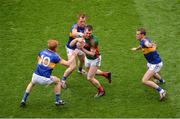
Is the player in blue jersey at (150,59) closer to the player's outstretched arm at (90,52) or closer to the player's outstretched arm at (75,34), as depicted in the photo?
the player's outstretched arm at (90,52)

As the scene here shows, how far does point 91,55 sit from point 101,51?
2728 millimetres

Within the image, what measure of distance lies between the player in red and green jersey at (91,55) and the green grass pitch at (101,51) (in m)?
0.44

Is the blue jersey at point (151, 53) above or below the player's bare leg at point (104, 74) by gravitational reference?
above

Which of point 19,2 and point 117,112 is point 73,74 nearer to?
point 117,112

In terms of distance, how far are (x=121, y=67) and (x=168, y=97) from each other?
6.52 feet

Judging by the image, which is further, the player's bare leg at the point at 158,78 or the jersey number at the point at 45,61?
the player's bare leg at the point at 158,78

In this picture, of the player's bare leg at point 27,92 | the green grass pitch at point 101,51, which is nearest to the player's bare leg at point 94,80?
the green grass pitch at point 101,51

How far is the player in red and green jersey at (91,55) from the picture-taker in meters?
11.3

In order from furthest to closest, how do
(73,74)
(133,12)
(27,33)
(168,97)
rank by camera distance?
(133,12) → (27,33) → (73,74) → (168,97)

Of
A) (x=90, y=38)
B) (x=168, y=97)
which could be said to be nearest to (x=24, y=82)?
(x=90, y=38)

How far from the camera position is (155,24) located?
15.4 meters

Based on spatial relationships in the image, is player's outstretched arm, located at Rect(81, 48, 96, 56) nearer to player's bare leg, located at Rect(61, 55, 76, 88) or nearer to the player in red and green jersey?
the player in red and green jersey

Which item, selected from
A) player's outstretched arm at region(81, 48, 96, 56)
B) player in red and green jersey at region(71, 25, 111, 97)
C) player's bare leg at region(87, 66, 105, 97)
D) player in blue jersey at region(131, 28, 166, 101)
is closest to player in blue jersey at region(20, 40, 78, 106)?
player's outstretched arm at region(81, 48, 96, 56)

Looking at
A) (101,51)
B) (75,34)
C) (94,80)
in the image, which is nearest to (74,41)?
(75,34)
